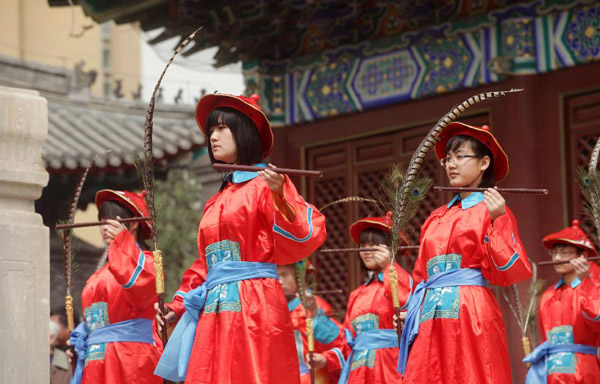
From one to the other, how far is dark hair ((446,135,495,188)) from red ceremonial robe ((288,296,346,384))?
2684mm

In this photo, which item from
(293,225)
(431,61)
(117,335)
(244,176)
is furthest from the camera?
(431,61)

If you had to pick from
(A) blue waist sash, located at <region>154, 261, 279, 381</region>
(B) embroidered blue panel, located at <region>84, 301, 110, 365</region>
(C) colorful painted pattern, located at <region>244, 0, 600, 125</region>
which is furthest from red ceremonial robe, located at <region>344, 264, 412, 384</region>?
(C) colorful painted pattern, located at <region>244, 0, 600, 125</region>

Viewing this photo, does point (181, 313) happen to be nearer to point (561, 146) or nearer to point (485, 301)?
point (485, 301)

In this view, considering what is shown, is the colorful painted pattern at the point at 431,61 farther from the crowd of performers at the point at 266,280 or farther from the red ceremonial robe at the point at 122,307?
the red ceremonial robe at the point at 122,307

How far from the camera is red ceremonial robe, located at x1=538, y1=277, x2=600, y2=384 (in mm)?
8391

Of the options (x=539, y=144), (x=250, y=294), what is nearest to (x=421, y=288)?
(x=250, y=294)

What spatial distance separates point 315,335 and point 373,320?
0.75 m

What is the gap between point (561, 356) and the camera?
855 centimetres

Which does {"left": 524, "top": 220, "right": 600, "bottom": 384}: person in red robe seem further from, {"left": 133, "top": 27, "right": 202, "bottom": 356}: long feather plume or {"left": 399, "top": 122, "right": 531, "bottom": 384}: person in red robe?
{"left": 133, "top": 27, "right": 202, "bottom": 356}: long feather plume

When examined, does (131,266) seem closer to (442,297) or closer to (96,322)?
(96,322)

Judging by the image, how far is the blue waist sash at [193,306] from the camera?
610cm

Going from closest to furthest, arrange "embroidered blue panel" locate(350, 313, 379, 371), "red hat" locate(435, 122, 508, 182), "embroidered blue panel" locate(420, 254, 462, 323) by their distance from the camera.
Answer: "embroidered blue panel" locate(420, 254, 462, 323) → "red hat" locate(435, 122, 508, 182) → "embroidered blue panel" locate(350, 313, 379, 371)

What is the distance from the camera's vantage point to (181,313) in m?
6.59

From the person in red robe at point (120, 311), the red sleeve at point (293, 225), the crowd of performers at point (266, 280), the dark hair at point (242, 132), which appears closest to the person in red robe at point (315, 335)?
the person in red robe at point (120, 311)
